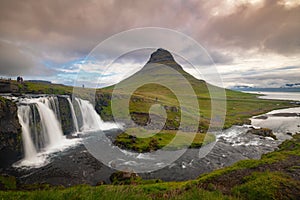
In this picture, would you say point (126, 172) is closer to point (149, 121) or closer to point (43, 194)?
point (43, 194)

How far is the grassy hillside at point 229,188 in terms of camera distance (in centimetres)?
838

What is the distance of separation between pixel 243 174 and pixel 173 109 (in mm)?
69846

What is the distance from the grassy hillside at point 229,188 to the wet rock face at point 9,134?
1962 centimetres

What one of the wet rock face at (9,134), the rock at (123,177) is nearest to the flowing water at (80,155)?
the rock at (123,177)

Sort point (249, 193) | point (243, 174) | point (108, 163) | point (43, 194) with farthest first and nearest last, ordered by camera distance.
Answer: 1. point (108, 163)
2. point (243, 174)
3. point (249, 193)
4. point (43, 194)

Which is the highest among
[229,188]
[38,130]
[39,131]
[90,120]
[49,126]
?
[49,126]

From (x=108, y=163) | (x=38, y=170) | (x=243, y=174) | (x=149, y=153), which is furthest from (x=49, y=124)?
(x=243, y=174)

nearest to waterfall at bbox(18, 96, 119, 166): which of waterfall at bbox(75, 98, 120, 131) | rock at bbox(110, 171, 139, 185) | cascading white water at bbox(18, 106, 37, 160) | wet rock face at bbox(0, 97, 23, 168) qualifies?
cascading white water at bbox(18, 106, 37, 160)

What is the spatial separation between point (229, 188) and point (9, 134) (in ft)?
115

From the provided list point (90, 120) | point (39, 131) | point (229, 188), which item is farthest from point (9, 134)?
point (229, 188)

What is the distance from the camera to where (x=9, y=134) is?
102 feet

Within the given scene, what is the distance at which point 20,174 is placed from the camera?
80.8 feet

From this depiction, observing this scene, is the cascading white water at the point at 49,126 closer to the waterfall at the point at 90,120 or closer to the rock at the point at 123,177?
the waterfall at the point at 90,120

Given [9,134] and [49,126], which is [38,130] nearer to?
[49,126]
